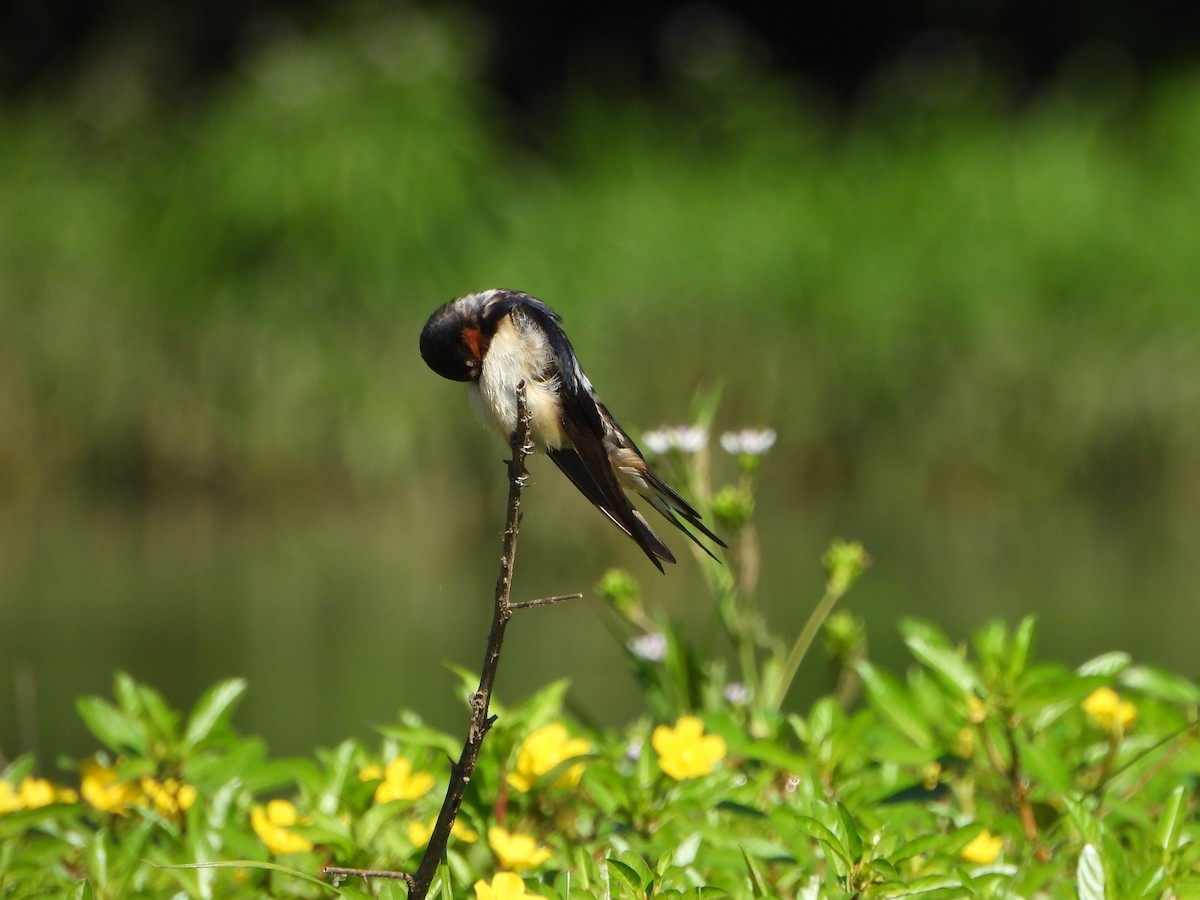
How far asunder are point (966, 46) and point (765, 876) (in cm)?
962

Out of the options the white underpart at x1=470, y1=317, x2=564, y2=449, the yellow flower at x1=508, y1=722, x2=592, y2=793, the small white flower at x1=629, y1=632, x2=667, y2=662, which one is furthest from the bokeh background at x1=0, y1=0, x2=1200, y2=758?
the yellow flower at x1=508, y1=722, x2=592, y2=793

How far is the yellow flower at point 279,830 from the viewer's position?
3.92ft

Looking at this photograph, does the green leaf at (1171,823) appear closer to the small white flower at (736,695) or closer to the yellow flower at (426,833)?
the yellow flower at (426,833)

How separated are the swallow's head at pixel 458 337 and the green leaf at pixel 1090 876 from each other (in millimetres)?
682

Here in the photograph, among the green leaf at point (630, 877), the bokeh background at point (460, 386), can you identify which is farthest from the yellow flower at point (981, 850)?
the bokeh background at point (460, 386)

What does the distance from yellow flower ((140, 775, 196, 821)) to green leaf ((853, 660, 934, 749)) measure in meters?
0.61

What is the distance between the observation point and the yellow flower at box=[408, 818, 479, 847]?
1.20 m

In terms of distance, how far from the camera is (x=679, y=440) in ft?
5.62

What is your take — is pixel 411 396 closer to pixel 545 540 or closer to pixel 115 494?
pixel 545 540

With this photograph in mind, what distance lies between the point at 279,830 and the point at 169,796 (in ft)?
0.58

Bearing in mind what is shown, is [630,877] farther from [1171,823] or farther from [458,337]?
[458,337]

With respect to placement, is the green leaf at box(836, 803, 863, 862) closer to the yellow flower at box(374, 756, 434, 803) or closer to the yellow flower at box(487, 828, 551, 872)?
the yellow flower at box(487, 828, 551, 872)

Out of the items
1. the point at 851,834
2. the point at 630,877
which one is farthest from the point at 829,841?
the point at 630,877

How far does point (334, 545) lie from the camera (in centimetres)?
548
